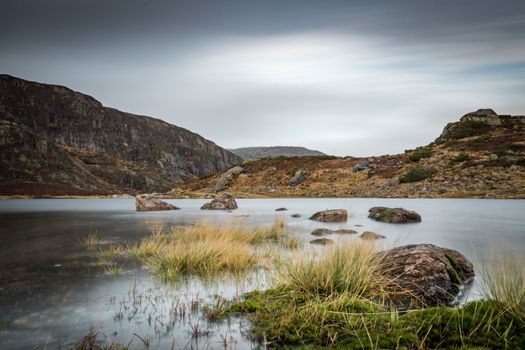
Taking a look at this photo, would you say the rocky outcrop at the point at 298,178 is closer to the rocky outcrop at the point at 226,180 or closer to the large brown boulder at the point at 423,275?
the rocky outcrop at the point at 226,180

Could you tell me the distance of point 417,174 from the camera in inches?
1918

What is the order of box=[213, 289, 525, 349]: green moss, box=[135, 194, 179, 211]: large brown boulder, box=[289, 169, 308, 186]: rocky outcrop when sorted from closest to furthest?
box=[213, 289, 525, 349]: green moss → box=[135, 194, 179, 211]: large brown boulder → box=[289, 169, 308, 186]: rocky outcrop

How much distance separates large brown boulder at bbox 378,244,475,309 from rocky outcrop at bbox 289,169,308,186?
53.8 meters

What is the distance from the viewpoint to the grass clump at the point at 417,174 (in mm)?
48234

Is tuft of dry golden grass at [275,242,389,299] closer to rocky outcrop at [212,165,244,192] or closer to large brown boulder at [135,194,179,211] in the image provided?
large brown boulder at [135,194,179,211]

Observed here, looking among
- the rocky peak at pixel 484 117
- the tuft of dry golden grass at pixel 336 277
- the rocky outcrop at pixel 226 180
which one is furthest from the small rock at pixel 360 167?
the tuft of dry golden grass at pixel 336 277

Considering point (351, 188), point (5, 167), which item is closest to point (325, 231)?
point (351, 188)

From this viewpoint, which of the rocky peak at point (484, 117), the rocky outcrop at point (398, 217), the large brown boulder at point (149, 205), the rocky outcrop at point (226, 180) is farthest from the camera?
the rocky outcrop at point (226, 180)

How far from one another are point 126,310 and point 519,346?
17.0 ft

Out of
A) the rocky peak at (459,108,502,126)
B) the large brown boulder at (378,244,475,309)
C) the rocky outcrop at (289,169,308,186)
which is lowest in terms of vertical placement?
the large brown boulder at (378,244,475,309)

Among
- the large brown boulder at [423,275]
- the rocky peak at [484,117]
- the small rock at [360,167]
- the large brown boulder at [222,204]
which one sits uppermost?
the rocky peak at [484,117]

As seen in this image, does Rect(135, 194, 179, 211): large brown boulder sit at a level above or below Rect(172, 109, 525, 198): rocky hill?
below

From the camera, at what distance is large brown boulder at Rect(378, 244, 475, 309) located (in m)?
6.13

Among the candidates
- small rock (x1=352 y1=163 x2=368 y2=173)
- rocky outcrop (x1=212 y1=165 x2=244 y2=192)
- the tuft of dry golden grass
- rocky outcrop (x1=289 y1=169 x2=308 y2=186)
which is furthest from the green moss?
rocky outcrop (x1=212 y1=165 x2=244 y2=192)
